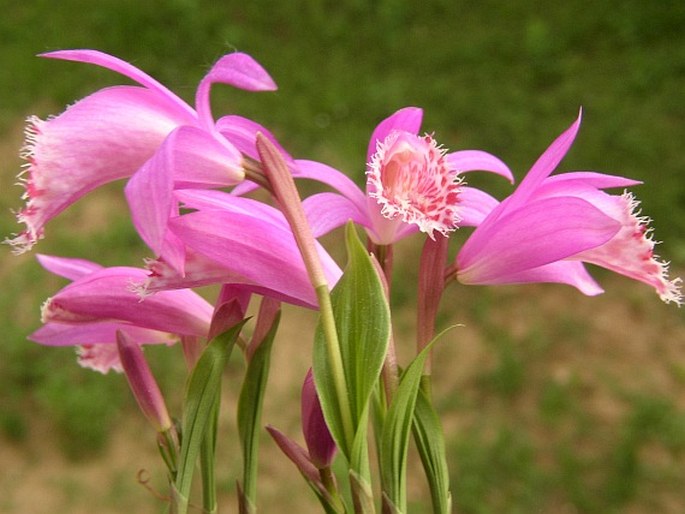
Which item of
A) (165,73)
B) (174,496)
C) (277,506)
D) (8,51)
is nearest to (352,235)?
(174,496)

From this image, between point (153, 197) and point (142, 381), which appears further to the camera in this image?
point (142, 381)

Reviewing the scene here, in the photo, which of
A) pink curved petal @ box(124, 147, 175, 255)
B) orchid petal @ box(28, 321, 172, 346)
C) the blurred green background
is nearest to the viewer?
pink curved petal @ box(124, 147, 175, 255)

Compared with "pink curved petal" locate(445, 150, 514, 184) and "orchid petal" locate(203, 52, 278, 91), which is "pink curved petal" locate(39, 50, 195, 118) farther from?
"pink curved petal" locate(445, 150, 514, 184)

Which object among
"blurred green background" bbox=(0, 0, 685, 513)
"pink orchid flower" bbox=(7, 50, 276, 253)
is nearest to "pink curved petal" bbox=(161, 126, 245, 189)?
"pink orchid flower" bbox=(7, 50, 276, 253)

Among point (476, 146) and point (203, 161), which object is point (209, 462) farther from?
point (476, 146)

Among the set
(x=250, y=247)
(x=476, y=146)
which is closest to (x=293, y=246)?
(x=250, y=247)

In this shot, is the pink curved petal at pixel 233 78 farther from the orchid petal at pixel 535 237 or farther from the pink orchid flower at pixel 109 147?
the orchid petal at pixel 535 237
